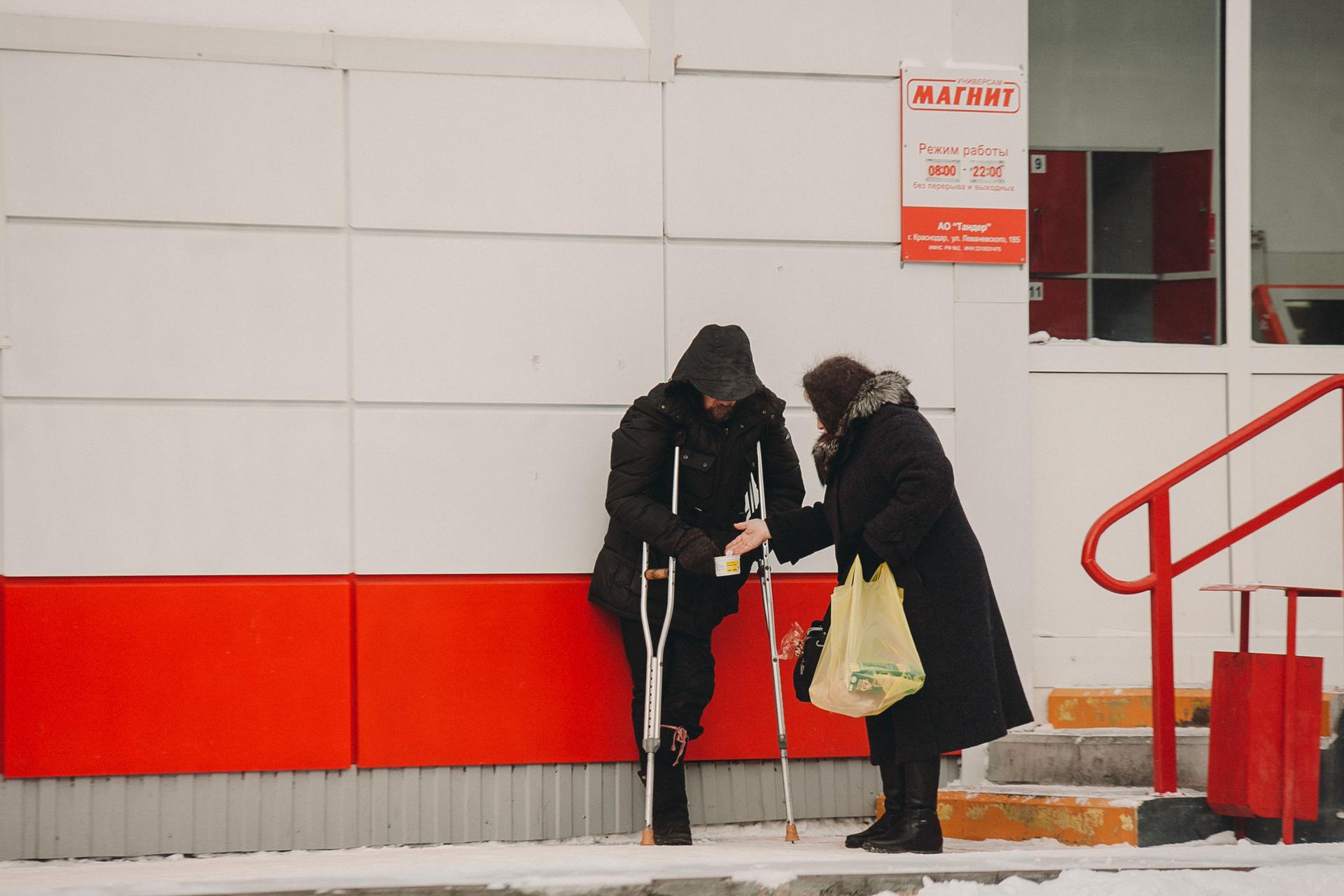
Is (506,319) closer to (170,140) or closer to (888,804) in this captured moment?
(170,140)

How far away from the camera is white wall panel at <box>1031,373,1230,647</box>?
485cm

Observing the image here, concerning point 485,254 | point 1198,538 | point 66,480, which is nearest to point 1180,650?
Result: point 1198,538

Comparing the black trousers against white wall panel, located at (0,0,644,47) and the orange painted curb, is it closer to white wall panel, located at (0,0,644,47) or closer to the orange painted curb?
the orange painted curb

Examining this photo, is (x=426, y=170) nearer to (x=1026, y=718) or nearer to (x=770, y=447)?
(x=770, y=447)

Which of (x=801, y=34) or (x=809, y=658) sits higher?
(x=801, y=34)

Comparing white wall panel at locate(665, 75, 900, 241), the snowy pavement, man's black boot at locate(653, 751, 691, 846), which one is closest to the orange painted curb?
the snowy pavement

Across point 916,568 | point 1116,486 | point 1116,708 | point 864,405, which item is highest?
point 864,405

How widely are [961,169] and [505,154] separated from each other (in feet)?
6.22

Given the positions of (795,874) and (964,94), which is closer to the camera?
(795,874)

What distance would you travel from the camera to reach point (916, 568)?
3.78 meters

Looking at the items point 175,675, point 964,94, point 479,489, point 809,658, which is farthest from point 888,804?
point 964,94

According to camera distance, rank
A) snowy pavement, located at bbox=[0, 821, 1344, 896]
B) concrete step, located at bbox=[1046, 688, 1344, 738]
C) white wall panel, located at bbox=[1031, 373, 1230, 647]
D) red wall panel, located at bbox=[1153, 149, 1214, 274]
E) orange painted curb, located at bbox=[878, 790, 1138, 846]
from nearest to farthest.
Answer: snowy pavement, located at bbox=[0, 821, 1344, 896] → orange painted curb, located at bbox=[878, 790, 1138, 846] → concrete step, located at bbox=[1046, 688, 1344, 738] → white wall panel, located at bbox=[1031, 373, 1230, 647] → red wall panel, located at bbox=[1153, 149, 1214, 274]

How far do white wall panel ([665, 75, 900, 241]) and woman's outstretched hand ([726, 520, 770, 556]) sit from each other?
1.29 m

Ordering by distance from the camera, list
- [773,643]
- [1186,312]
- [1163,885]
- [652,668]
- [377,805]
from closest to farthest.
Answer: [1163,885] < [652,668] < [773,643] < [377,805] < [1186,312]
